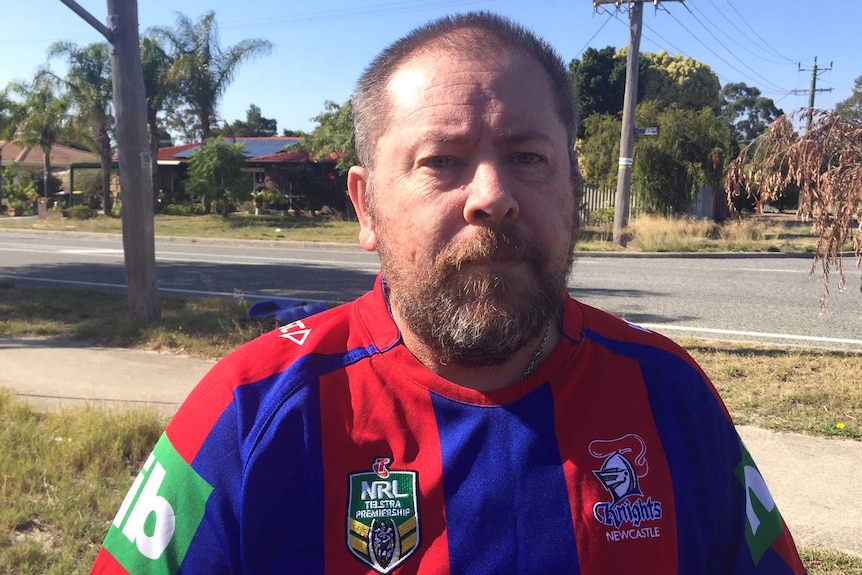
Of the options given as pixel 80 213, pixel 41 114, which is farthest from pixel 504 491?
pixel 41 114

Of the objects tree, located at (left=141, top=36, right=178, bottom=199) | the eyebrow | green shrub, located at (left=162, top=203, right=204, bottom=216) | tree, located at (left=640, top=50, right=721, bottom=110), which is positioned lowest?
green shrub, located at (left=162, top=203, right=204, bottom=216)

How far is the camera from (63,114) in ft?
105

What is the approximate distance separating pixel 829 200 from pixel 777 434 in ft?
5.57

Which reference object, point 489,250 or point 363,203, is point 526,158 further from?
point 363,203

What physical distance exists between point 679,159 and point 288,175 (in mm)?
17988

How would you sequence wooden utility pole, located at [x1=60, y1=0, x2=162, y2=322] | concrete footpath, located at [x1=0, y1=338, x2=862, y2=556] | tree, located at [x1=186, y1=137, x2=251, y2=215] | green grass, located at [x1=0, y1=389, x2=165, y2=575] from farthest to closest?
tree, located at [x1=186, y1=137, x2=251, y2=215] → wooden utility pole, located at [x1=60, y1=0, x2=162, y2=322] → concrete footpath, located at [x1=0, y1=338, x2=862, y2=556] → green grass, located at [x1=0, y1=389, x2=165, y2=575]

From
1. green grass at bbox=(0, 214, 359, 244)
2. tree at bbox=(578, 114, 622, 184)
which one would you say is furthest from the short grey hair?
tree at bbox=(578, 114, 622, 184)

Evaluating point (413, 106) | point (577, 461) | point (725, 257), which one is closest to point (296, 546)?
point (577, 461)

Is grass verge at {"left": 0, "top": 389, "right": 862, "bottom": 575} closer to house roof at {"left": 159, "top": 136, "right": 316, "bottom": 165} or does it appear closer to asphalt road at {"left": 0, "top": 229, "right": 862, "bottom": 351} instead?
asphalt road at {"left": 0, "top": 229, "right": 862, "bottom": 351}

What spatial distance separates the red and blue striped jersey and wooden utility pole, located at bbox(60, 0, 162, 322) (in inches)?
261

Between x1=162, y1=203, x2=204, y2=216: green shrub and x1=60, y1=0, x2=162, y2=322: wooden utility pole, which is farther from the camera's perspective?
x1=162, y1=203, x2=204, y2=216: green shrub

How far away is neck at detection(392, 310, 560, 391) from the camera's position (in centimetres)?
153

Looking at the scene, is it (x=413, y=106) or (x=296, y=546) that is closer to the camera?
(x=296, y=546)

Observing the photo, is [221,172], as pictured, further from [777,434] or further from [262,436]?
[262,436]
